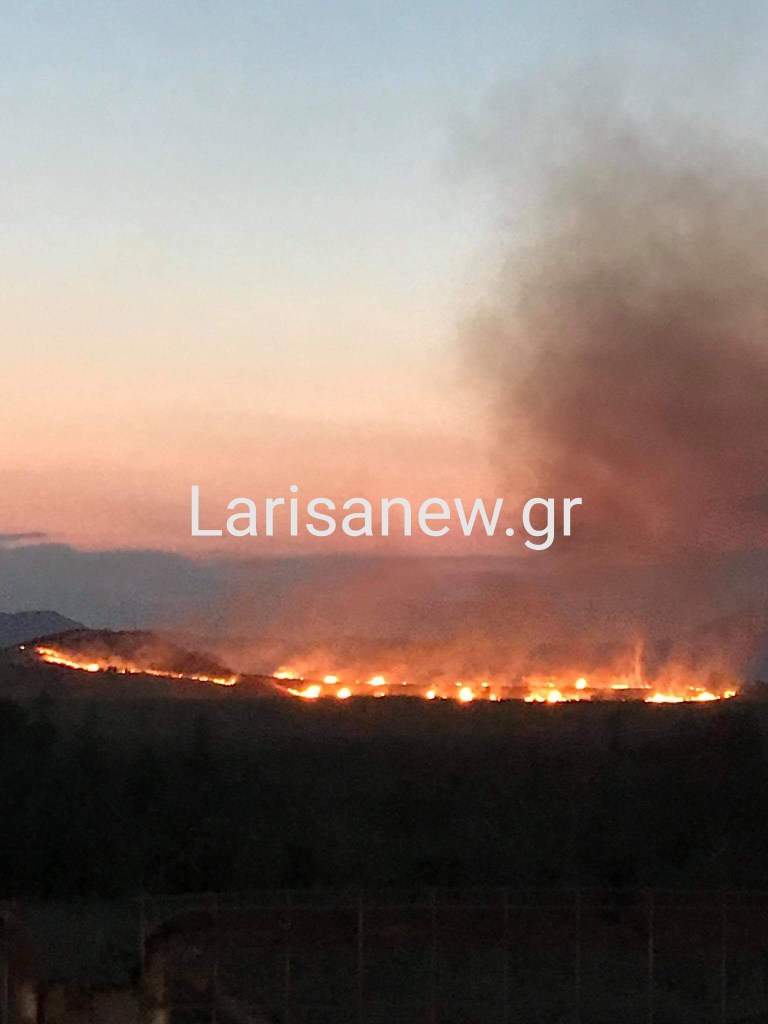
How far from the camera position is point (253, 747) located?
108ft

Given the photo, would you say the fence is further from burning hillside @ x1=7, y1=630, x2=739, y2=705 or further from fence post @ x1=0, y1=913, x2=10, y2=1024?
burning hillside @ x1=7, y1=630, x2=739, y2=705

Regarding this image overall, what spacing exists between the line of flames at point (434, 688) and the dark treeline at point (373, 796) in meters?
2.35

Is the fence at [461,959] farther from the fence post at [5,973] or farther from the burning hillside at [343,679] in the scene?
the burning hillside at [343,679]

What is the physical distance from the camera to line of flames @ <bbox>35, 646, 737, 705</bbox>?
1512 inches

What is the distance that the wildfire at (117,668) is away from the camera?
39750mm

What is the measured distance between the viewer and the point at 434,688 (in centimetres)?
4047

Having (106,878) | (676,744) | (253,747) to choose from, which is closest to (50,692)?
(253,747)

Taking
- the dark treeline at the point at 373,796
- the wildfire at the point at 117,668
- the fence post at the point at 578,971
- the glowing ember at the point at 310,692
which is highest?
the wildfire at the point at 117,668

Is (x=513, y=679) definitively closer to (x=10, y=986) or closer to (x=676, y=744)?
(x=676, y=744)

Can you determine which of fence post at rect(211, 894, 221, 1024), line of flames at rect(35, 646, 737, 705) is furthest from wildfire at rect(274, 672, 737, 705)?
fence post at rect(211, 894, 221, 1024)

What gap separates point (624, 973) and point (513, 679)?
19626mm

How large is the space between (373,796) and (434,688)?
9495mm

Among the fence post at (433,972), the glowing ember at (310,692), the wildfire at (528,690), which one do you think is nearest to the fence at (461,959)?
the fence post at (433,972)

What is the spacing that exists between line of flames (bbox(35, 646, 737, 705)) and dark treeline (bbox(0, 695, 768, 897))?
2347mm
